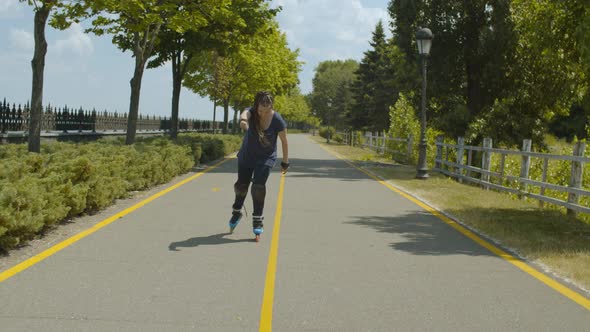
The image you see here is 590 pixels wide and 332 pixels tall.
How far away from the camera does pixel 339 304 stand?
5445 millimetres

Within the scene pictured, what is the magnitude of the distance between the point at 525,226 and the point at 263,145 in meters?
4.69

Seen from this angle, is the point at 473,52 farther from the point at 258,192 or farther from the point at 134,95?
the point at 258,192

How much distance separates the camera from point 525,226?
401 inches

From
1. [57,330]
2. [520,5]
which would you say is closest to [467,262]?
[57,330]

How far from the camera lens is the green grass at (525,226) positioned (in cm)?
751

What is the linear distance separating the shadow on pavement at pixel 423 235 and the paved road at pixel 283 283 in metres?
0.03

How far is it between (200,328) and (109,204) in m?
7.28

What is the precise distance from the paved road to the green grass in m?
0.56

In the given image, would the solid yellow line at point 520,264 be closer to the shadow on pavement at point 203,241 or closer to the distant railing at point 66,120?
the shadow on pavement at point 203,241

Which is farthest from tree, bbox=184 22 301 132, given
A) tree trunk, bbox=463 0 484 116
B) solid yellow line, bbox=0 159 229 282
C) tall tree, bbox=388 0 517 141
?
solid yellow line, bbox=0 159 229 282

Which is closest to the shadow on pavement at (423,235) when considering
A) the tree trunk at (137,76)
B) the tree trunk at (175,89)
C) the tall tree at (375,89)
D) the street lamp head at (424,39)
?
the street lamp head at (424,39)

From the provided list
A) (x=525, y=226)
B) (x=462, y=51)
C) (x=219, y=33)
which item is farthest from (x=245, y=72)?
(x=525, y=226)

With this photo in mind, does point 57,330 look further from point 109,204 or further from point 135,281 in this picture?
point 109,204

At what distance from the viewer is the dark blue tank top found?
818 centimetres
